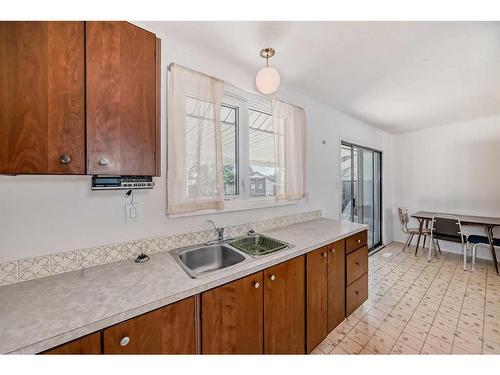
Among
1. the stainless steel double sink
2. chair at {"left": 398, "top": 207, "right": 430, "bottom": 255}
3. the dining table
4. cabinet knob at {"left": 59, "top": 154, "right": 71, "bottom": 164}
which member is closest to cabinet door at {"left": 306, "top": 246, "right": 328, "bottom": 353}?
Result: the stainless steel double sink

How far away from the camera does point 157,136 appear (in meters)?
1.11

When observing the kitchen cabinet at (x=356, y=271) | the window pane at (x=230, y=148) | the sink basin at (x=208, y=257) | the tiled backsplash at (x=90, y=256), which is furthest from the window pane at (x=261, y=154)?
the kitchen cabinet at (x=356, y=271)

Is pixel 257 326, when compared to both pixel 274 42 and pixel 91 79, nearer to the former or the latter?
pixel 91 79

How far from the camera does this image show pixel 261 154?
6.73 ft

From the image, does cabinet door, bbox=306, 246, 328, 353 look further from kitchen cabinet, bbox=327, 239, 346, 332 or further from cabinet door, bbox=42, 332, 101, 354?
cabinet door, bbox=42, 332, 101, 354

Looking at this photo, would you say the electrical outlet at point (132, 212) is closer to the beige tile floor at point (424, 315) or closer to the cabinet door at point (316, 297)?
the cabinet door at point (316, 297)

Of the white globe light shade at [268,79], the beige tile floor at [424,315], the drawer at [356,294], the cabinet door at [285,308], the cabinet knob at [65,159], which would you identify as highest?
the white globe light shade at [268,79]

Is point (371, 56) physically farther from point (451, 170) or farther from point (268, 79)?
point (451, 170)

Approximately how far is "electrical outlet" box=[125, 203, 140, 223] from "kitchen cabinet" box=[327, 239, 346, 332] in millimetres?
1485

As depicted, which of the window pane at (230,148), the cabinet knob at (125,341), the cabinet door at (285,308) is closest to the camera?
the cabinet knob at (125,341)

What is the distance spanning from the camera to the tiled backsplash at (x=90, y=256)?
0.99 m

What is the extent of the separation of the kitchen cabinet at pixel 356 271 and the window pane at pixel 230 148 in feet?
3.94
